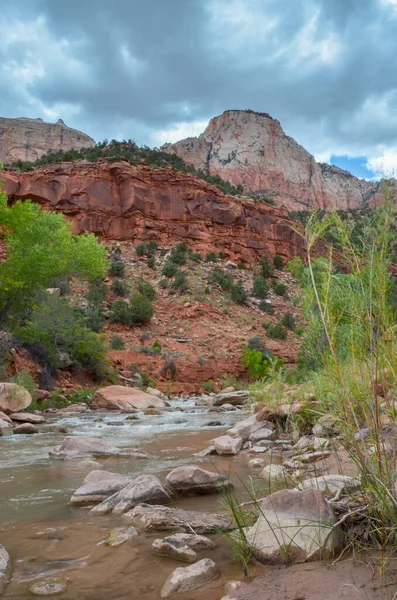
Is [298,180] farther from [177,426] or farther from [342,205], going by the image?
[177,426]

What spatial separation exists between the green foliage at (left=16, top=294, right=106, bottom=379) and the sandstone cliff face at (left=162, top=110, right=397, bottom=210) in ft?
223

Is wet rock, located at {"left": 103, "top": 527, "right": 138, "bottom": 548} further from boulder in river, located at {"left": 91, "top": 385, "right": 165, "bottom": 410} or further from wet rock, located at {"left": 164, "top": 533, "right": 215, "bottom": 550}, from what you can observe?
boulder in river, located at {"left": 91, "top": 385, "right": 165, "bottom": 410}

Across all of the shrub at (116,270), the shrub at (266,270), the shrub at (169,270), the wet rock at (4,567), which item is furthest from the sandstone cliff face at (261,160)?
the wet rock at (4,567)

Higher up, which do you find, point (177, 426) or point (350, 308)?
point (350, 308)

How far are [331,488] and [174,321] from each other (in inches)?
1054

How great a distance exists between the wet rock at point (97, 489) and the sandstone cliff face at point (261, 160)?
80191 millimetres

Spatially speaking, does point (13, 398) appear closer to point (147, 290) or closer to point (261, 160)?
point (147, 290)

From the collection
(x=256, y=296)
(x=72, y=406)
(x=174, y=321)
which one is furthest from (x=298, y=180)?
(x=72, y=406)

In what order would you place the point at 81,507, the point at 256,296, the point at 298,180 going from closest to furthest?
the point at 81,507 → the point at 256,296 → the point at 298,180

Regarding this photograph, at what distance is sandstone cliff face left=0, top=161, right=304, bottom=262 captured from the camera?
40656mm

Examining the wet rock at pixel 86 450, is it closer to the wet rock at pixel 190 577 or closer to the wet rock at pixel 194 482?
the wet rock at pixel 194 482

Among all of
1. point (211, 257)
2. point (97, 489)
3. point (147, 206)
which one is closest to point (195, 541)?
point (97, 489)

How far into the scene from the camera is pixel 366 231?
8.04 ft

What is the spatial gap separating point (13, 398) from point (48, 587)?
9.79 meters
